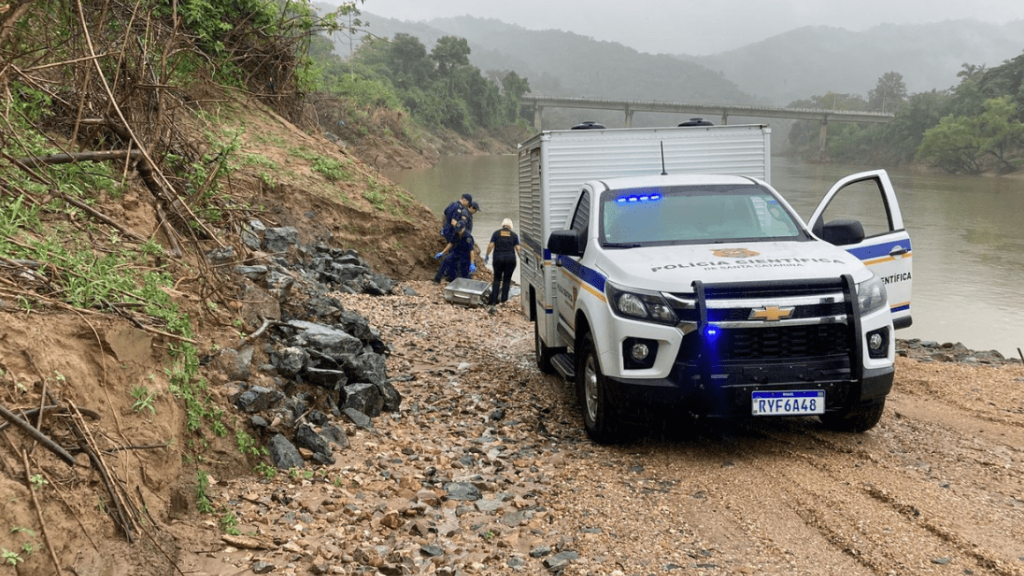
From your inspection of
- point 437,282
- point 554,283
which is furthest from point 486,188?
point 554,283

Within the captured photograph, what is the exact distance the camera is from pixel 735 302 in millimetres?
5473

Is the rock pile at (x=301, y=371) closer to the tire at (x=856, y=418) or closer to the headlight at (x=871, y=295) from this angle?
the tire at (x=856, y=418)

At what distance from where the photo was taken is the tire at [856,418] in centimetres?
584

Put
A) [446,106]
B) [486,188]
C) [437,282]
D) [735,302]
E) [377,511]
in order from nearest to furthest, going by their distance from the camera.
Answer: [377,511]
[735,302]
[437,282]
[486,188]
[446,106]

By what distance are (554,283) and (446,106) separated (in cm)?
7834

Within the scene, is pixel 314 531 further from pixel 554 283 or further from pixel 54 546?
pixel 554 283

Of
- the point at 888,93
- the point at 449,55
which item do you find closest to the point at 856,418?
the point at 449,55

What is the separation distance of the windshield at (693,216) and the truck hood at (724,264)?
25 centimetres

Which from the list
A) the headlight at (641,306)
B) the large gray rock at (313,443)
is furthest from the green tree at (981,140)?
the large gray rock at (313,443)

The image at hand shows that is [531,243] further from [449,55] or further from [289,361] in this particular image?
[449,55]

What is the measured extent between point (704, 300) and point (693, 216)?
1.56 metres

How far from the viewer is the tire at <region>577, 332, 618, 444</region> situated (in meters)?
5.92

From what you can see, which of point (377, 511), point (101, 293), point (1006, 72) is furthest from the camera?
point (1006, 72)

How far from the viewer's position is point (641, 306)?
5.65m
